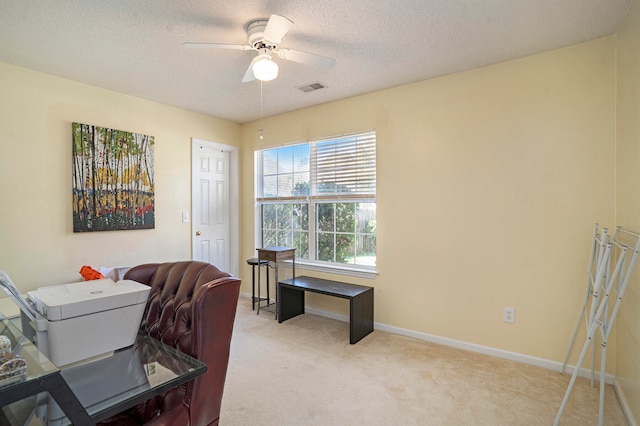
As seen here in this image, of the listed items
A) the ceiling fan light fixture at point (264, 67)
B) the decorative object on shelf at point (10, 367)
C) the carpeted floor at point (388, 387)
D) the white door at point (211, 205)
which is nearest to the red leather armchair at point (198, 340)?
the decorative object on shelf at point (10, 367)

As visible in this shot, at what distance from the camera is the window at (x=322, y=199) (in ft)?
11.8

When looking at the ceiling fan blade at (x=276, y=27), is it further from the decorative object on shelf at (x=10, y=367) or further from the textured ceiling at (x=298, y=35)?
the decorative object on shelf at (x=10, y=367)

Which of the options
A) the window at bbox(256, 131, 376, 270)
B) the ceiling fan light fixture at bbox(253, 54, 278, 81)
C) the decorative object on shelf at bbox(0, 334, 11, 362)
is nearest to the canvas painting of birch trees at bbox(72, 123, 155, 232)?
the window at bbox(256, 131, 376, 270)

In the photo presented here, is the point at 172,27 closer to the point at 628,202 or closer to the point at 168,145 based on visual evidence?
the point at 168,145

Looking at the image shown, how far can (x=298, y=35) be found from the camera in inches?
91.2

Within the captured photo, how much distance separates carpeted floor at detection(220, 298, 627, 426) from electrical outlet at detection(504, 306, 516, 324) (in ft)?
1.08

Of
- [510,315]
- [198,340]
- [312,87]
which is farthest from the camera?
[312,87]

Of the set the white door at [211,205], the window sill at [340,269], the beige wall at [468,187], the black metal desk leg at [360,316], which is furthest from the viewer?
the white door at [211,205]

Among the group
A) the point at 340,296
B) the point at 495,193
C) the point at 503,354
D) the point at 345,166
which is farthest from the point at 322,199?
the point at 503,354

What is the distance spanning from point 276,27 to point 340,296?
2283 millimetres

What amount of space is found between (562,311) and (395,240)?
1.46 metres

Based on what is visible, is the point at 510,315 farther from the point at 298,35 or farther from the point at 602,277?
the point at 298,35

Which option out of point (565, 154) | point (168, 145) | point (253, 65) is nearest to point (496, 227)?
point (565, 154)

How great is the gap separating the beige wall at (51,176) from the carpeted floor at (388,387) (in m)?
1.70
